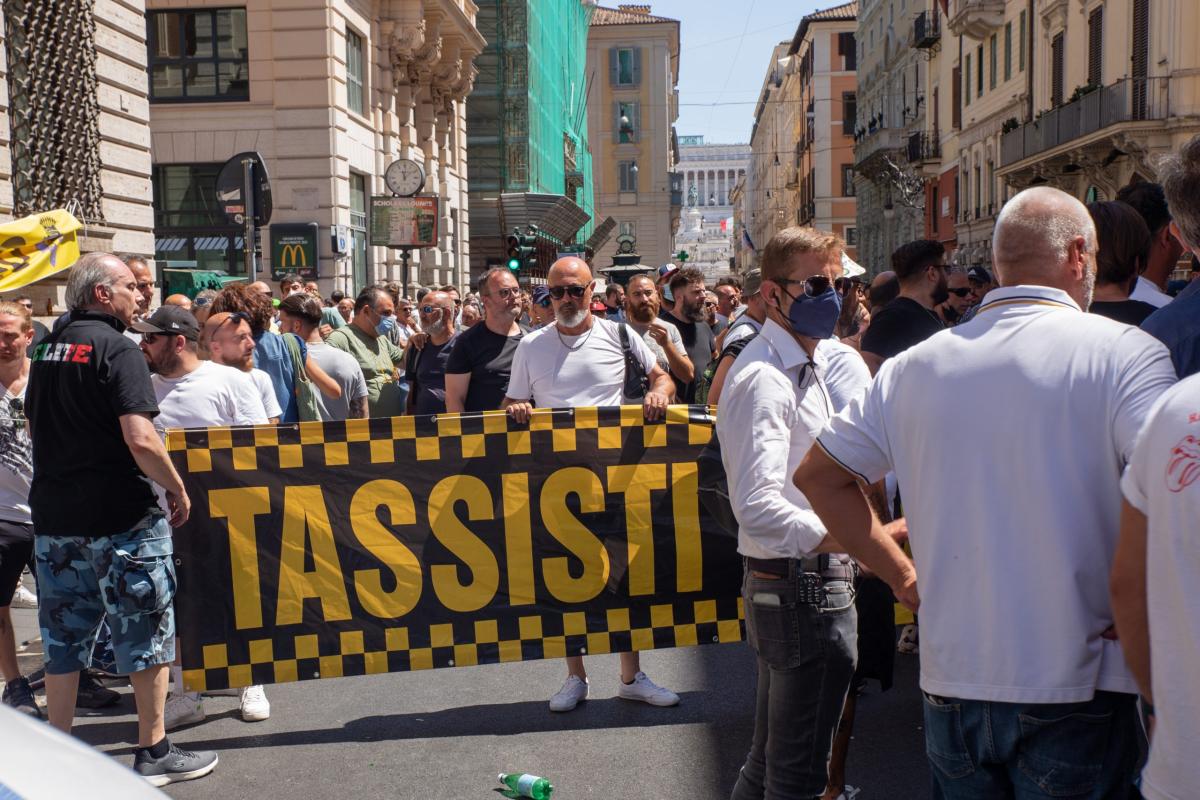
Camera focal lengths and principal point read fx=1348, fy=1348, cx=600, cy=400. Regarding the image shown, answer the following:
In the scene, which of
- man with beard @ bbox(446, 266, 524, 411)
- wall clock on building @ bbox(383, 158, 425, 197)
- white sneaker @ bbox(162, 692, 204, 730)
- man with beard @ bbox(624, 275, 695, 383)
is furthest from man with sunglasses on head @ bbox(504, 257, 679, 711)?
wall clock on building @ bbox(383, 158, 425, 197)

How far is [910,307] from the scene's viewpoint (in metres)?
6.40

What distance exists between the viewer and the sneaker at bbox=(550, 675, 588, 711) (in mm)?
6047

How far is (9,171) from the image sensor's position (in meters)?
Answer: 12.1

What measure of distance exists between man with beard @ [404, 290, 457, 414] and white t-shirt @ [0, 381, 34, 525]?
3.60 metres

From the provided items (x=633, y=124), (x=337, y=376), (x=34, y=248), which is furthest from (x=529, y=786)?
(x=633, y=124)

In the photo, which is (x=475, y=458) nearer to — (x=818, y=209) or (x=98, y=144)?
(x=98, y=144)

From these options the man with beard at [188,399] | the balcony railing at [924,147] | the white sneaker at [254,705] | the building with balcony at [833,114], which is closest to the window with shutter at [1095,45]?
the balcony railing at [924,147]

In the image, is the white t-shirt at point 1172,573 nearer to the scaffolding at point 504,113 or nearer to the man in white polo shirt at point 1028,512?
the man in white polo shirt at point 1028,512

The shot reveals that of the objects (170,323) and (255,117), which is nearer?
(170,323)

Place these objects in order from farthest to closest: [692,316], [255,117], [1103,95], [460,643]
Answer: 1. [1103,95]
2. [255,117]
3. [692,316]
4. [460,643]

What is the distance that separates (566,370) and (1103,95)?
23.5 meters

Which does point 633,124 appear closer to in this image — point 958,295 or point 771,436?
point 958,295

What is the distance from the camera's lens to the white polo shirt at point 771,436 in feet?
11.7

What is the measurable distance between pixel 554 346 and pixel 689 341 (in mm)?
3594
